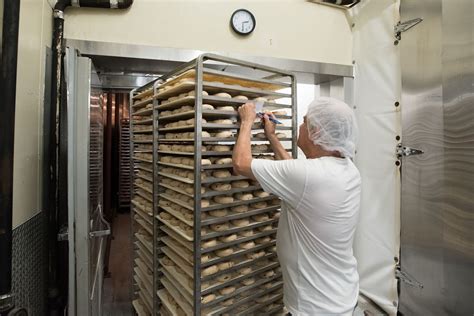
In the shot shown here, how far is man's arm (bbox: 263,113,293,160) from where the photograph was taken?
145 centimetres

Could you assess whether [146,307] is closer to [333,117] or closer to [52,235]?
[52,235]

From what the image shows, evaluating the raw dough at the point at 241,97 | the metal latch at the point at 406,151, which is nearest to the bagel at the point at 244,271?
the raw dough at the point at 241,97

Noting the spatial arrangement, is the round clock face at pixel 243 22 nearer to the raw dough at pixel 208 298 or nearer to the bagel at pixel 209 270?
the bagel at pixel 209 270

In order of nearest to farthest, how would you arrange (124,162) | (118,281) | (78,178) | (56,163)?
(78,178) < (56,163) < (118,281) < (124,162)

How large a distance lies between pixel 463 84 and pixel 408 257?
3.59 ft

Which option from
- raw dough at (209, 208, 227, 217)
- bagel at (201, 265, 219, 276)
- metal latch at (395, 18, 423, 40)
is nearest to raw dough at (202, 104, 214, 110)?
raw dough at (209, 208, 227, 217)

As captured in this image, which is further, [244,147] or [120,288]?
[120,288]

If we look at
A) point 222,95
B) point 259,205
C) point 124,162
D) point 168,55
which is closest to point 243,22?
point 168,55

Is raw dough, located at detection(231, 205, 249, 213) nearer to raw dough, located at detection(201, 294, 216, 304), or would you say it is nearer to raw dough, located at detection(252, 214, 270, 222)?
raw dough, located at detection(252, 214, 270, 222)

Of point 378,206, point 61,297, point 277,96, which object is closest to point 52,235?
point 61,297

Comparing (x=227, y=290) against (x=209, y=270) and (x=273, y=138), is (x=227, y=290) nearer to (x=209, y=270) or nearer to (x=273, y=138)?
(x=209, y=270)

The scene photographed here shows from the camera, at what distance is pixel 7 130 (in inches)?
35.6

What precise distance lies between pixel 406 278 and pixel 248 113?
1545 millimetres

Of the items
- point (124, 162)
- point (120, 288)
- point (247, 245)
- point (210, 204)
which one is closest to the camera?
point (210, 204)
